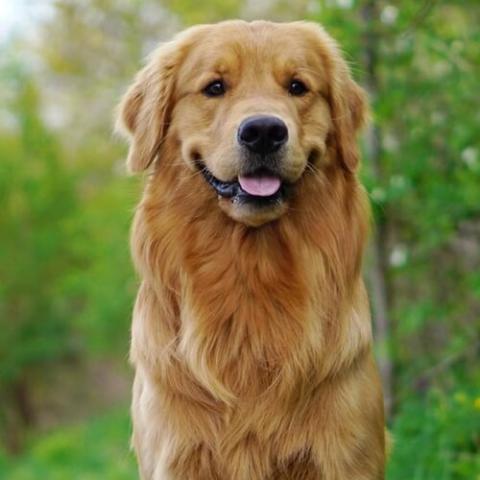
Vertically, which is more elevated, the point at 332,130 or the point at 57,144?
the point at 332,130

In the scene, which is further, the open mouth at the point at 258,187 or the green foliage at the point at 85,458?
the green foliage at the point at 85,458

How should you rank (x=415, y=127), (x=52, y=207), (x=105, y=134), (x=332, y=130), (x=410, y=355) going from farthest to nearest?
1. (x=105, y=134)
2. (x=52, y=207)
3. (x=410, y=355)
4. (x=415, y=127)
5. (x=332, y=130)

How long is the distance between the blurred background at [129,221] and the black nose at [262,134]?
1.05 metres

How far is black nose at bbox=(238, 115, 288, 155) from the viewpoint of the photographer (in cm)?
511

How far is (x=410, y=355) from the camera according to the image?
10.2 metres

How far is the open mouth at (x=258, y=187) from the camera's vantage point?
206 inches

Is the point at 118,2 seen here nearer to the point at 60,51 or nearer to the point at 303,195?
the point at 60,51

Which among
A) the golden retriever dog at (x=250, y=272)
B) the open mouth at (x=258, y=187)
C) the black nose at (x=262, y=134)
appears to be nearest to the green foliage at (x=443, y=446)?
the golden retriever dog at (x=250, y=272)

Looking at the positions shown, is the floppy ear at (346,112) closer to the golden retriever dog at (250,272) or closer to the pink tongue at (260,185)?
the golden retriever dog at (250,272)

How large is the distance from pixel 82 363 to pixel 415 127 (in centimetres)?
1315

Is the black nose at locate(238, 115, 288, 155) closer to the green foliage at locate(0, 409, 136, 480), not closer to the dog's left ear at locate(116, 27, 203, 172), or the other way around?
the dog's left ear at locate(116, 27, 203, 172)

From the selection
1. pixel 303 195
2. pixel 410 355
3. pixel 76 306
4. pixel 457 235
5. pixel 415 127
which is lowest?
pixel 76 306

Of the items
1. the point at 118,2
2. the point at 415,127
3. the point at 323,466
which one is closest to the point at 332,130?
the point at 323,466

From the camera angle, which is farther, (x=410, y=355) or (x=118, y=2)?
(x=118, y=2)
